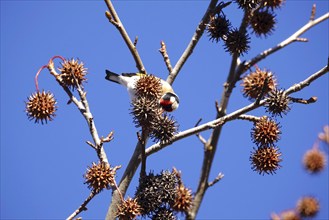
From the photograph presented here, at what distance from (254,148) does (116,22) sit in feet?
4.82

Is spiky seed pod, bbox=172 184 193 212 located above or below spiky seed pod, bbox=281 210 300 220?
above

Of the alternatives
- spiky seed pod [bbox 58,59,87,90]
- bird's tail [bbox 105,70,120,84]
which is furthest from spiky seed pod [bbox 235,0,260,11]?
bird's tail [bbox 105,70,120,84]

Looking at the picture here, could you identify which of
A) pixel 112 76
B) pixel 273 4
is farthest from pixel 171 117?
pixel 112 76

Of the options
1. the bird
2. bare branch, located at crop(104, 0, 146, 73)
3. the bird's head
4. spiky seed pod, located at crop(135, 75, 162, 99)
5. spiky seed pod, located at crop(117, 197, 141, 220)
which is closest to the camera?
spiky seed pod, located at crop(117, 197, 141, 220)

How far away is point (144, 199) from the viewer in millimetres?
3080

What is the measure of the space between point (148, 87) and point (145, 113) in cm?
31

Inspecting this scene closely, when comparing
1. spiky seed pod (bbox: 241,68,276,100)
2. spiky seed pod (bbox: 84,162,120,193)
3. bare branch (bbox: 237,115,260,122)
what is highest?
spiky seed pod (bbox: 241,68,276,100)

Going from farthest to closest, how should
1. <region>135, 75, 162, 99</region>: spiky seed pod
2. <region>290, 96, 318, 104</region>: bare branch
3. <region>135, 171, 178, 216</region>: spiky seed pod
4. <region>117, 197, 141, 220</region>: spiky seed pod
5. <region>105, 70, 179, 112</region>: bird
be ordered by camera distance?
<region>105, 70, 179, 112</region>: bird
<region>135, 75, 162, 99</region>: spiky seed pod
<region>290, 96, 318, 104</region>: bare branch
<region>135, 171, 178, 216</region>: spiky seed pod
<region>117, 197, 141, 220</region>: spiky seed pod

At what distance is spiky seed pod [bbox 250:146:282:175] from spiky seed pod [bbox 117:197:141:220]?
0.99 m

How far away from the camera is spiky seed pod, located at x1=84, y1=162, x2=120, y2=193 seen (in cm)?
297

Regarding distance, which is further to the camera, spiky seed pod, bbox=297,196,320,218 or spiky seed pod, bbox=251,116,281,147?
spiky seed pod, bbox=251,116,281,147

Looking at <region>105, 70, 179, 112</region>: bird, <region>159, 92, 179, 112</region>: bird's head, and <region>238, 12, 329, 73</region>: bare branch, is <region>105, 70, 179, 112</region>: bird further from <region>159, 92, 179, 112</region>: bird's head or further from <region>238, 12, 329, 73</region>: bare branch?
<region>238, 12, 329, 73</region>: bare branch

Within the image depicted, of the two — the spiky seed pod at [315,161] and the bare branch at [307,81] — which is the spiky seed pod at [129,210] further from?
the spiky seed pod at [315,161]

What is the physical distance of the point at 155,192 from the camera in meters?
3.08
